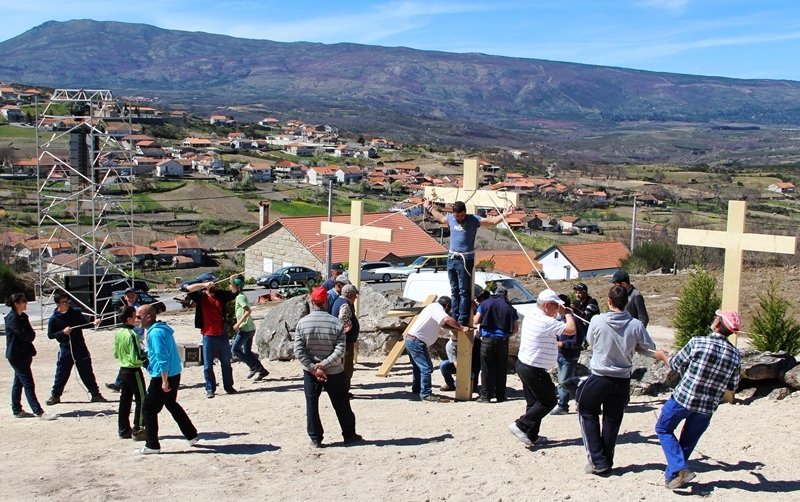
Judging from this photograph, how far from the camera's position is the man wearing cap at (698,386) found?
241 inches

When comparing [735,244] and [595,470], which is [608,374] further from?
[735,244]

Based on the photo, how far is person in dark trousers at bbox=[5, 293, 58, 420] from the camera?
→ 350 inches

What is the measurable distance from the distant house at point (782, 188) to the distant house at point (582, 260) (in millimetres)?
68017

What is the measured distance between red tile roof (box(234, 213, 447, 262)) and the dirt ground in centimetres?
2753

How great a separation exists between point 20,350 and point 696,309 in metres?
8.09

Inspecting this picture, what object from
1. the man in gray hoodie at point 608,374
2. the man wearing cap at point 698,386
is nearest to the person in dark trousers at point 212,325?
the man in gray hoodie at point 608,374

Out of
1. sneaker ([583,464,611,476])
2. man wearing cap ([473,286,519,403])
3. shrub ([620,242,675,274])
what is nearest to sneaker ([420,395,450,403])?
man wearing cap ([473,286,519,403])

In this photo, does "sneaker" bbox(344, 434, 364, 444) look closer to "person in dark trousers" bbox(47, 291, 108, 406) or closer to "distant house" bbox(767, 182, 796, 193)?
"person in dark trousers" bbox(47, 291, 108, 406)

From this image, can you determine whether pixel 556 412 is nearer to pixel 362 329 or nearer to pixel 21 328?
pixel 362 329

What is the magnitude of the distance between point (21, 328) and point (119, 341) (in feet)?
5.63

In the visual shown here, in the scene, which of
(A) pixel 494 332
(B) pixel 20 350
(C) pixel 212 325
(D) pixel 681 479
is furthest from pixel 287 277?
(D) pixel 681 479

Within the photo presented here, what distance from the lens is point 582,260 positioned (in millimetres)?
40219

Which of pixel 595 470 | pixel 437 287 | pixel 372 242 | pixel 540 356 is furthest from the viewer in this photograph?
pixel 372 242

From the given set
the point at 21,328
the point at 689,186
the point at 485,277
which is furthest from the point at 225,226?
the point at 689,186
